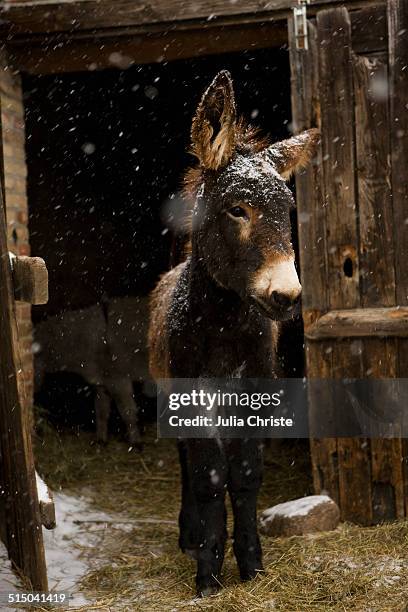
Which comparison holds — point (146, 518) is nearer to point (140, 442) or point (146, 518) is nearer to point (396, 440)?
point (140, 442)

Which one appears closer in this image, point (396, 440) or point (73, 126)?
point (396, 440)

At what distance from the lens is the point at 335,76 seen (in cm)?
364

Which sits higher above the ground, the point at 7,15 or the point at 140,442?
the point at 7,15

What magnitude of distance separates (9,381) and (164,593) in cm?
129

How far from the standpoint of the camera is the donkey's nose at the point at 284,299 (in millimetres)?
2561

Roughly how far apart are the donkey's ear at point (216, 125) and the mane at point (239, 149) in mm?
69

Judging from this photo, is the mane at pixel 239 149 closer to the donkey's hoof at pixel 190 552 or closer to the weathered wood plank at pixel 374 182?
the weathered wood plank at pixel 374 182

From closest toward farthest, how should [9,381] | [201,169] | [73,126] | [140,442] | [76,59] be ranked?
[9,381]
[201,169]
[76,59]
[73,126]
[140,442]

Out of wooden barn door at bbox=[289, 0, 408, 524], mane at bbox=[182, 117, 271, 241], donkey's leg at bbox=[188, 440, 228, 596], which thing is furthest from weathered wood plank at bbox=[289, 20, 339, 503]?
donkey's leg at bbox=[188, 440, 228, 596]

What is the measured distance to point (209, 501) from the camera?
3.16 metres

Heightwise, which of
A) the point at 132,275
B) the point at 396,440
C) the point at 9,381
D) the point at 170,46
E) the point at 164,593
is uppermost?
the point at 170,46

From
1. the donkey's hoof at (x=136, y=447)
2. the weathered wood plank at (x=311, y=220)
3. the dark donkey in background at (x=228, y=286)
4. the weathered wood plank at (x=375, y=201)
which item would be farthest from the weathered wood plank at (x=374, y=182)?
the donkey's hoof at (x=136, y=447)

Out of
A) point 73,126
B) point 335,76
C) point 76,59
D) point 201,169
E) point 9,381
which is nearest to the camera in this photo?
point 9,381

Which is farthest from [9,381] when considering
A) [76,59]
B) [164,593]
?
[76,59]
